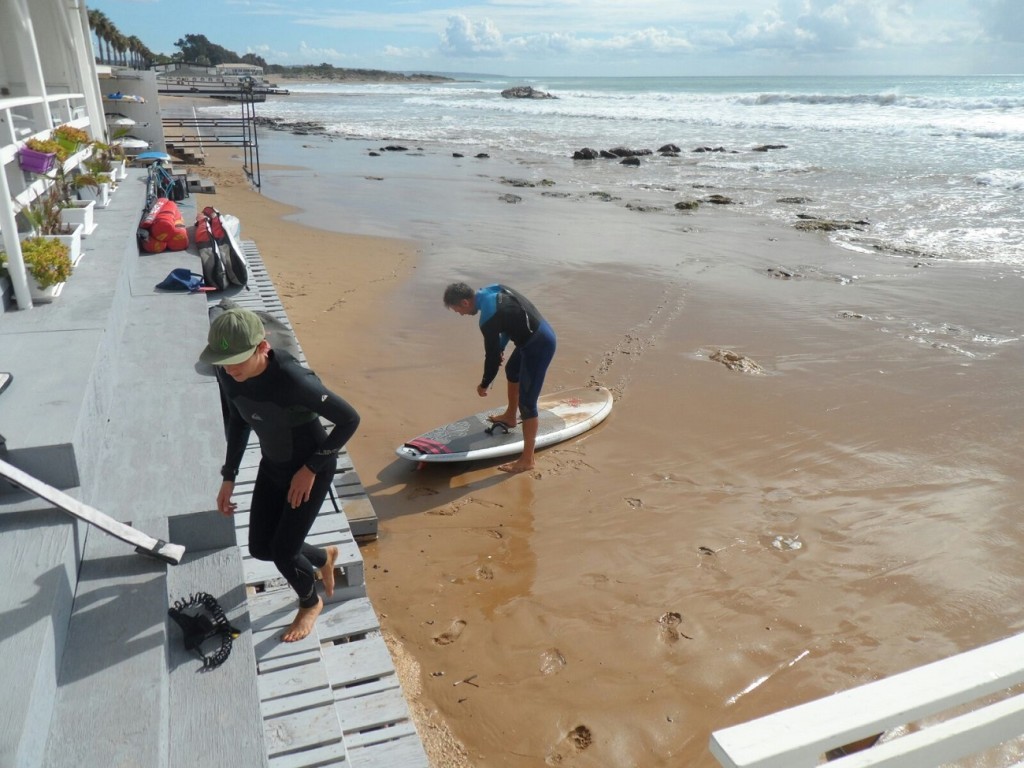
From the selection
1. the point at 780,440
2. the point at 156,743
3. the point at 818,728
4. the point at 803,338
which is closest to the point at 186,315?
the point at 156,743

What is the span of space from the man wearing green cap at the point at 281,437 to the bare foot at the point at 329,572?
30 mm

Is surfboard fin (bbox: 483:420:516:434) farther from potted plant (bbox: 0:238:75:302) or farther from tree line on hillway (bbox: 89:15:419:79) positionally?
tree line on hillway (bbox: 89:15:419:79)

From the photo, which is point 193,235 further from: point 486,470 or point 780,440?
point 780,440

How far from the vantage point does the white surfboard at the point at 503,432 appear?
6.07 meters

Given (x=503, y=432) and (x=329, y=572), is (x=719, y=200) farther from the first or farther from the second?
(x=329, y=572)

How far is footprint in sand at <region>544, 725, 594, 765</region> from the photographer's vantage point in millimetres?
3594

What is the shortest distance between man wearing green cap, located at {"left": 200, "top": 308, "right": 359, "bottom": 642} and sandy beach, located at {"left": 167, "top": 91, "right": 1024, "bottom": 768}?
105cm

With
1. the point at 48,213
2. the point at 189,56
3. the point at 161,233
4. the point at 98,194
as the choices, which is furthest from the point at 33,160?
the point at 189,56

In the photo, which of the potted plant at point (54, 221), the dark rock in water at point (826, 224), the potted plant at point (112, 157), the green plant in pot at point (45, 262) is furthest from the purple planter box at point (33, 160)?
the dark rock in water at point (826, 224)

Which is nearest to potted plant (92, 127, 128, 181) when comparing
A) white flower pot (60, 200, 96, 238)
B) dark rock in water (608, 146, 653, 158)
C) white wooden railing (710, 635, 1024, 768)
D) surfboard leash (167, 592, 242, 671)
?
white flower pot (60, 200, 96, 238)

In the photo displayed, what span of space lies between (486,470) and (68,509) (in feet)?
11.9

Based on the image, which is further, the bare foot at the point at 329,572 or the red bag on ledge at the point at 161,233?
the red bag on ledge at the point at 161,233

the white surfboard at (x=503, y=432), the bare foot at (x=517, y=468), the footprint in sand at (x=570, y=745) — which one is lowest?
the bare foot at (x=517, y=468)

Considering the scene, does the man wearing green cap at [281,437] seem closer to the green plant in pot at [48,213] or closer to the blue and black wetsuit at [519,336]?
the blue and black wetsuit at [519,336]
